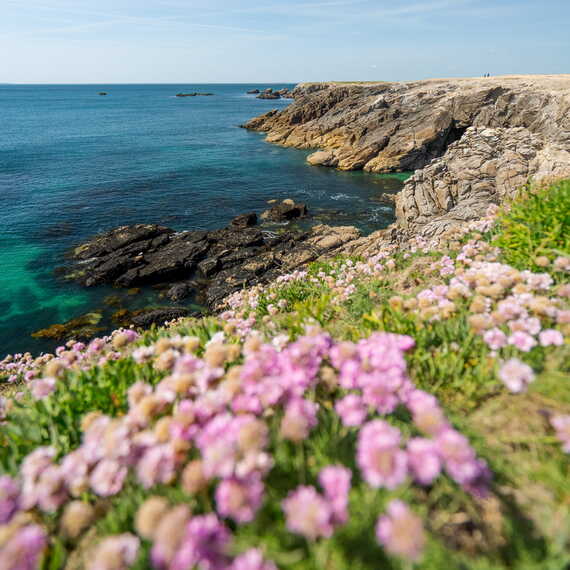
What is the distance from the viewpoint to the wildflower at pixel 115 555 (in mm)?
1568

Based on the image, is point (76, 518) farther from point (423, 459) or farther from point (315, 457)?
point (423, 459)

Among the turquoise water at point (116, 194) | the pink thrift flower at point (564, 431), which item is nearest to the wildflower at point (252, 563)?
the pink thrift flower at point (564, 431)

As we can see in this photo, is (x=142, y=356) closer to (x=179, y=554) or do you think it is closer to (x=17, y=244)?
(x=179, y=554)

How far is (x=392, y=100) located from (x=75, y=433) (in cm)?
6129

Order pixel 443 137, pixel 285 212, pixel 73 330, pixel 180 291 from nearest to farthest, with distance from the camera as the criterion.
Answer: pixel 73 330 → pixel 180 291 → pixel 285 212 → pixel 443 137

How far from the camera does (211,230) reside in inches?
1008

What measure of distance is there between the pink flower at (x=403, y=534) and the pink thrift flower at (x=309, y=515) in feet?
0.77

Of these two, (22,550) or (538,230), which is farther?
(538,230)

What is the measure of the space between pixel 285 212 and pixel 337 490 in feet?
87.6

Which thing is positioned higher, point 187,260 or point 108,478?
point 108,478

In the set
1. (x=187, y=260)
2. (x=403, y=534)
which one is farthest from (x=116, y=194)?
(x=403, y=534)

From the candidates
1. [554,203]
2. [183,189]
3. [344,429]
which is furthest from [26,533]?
[183,189]

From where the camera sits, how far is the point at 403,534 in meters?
1.39

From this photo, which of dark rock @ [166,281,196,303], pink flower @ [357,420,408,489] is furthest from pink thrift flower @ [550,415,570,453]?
dark rock @ [166,281,196,303]
